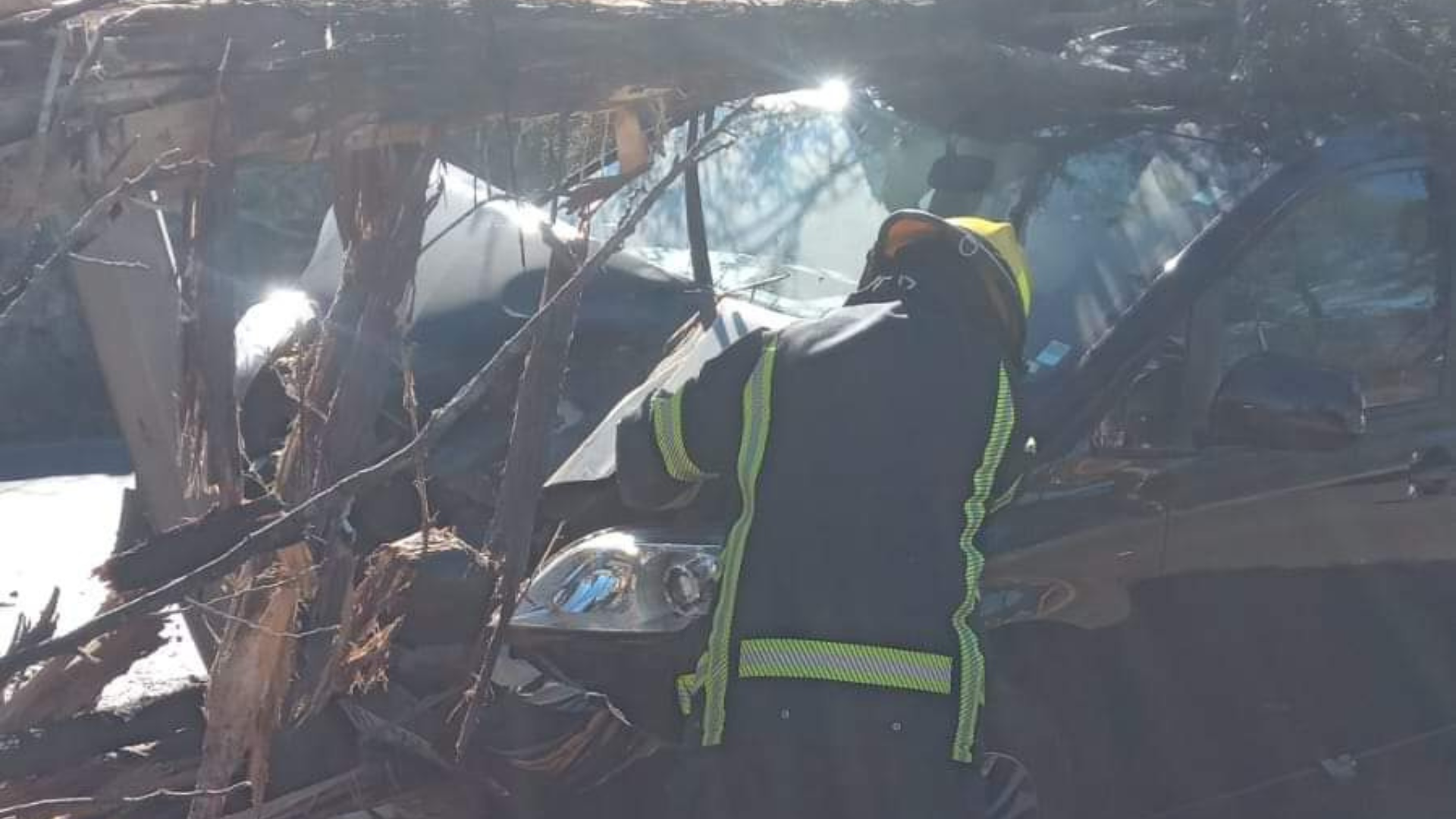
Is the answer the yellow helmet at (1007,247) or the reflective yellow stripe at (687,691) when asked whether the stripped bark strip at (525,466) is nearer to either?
the reflective yellow stripe at (687,691)

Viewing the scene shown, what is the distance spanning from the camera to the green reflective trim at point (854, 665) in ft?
8.63

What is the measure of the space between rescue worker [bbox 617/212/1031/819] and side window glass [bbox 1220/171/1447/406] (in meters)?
1.50

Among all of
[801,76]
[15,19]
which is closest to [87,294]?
[15,19]

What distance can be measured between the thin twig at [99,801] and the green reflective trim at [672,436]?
0.94m

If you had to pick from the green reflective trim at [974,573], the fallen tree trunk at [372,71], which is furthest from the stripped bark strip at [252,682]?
the green reflective trim at [974,573]

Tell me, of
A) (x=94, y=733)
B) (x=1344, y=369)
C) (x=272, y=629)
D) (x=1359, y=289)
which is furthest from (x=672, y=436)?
(x=1359, y=289)

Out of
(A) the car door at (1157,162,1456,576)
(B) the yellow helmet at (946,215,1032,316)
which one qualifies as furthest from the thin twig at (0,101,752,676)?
(A) the car door at (1157,162,1456,576)

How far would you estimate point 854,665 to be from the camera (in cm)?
263

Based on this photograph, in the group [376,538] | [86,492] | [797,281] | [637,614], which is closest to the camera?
[637,614]

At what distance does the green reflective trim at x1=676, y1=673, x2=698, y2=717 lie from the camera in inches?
114

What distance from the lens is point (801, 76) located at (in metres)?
3.27

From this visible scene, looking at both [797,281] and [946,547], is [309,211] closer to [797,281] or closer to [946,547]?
[797,281]

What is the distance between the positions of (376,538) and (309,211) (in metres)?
7.92

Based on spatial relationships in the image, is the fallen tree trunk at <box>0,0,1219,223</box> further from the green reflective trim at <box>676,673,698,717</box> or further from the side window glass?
the side window glass
